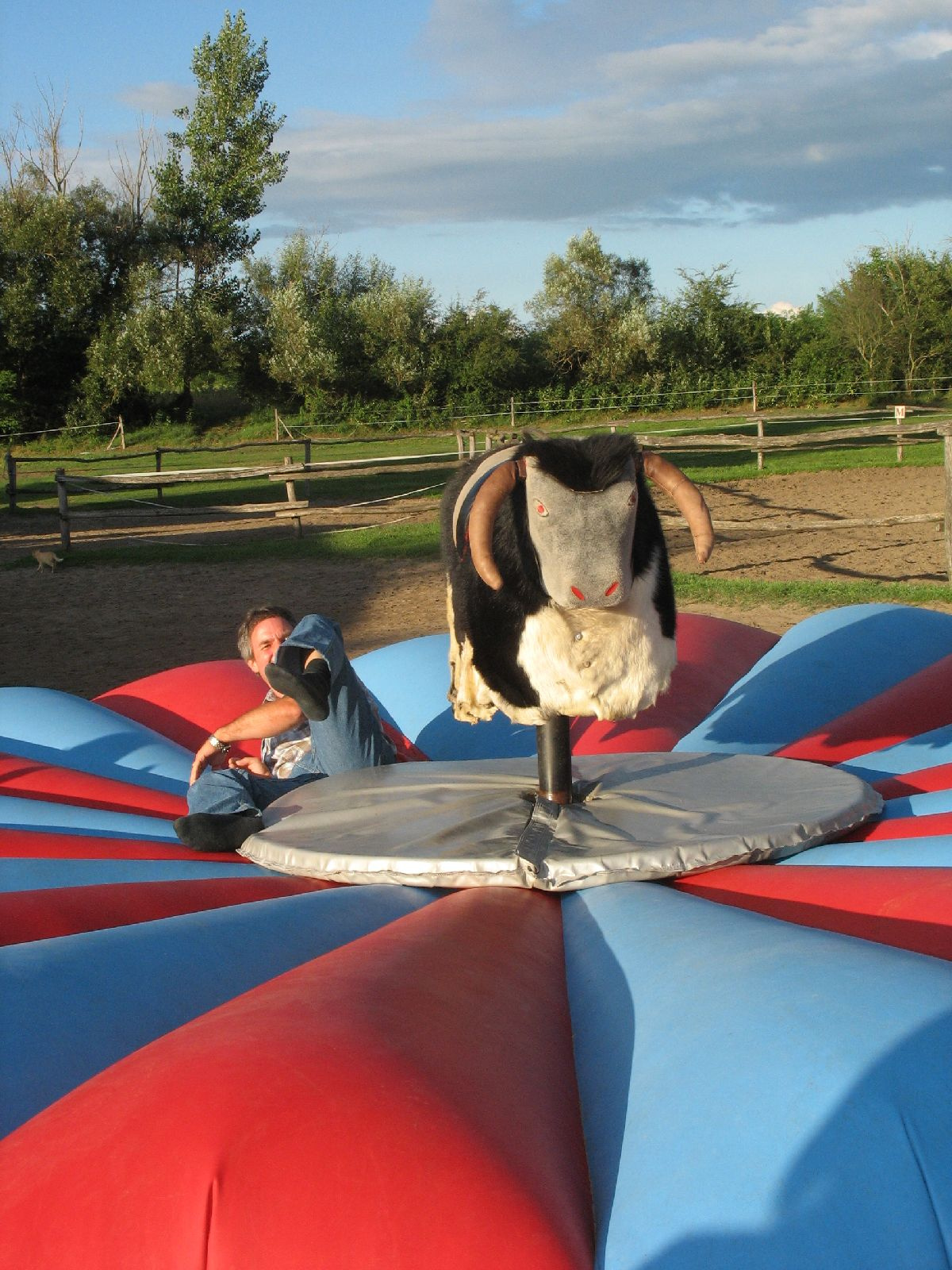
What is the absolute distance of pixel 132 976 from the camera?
2045mm

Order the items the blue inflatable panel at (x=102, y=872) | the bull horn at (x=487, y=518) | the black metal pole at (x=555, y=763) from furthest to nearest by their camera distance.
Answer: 1. the black metal pole at (x=555, y=763)
2. the blue inflatable panel at (x=102, y=872)
3. the bull horn at (x=487, y=518)

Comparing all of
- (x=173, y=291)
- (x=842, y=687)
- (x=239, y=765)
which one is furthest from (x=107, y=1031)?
(x=173, y=291)

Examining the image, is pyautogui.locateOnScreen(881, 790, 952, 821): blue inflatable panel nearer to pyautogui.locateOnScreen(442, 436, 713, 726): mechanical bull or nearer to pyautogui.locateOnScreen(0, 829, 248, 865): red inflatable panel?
pyautogui.locateOnScreen(442, 436, 713, 726): mechanical bull

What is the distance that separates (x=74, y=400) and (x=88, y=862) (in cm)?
2963

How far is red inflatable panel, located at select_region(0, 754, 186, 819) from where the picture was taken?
140 inches

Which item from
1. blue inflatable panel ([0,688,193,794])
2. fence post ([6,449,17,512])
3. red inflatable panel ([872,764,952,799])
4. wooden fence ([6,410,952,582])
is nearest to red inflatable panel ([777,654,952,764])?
red inflatable panel ([872,764,952,799])

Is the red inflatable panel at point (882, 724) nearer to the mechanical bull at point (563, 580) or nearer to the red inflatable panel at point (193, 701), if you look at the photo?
the mechanical bull at point (563, 580)

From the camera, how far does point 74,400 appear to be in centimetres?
2998

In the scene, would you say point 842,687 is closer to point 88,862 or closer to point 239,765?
point 239,765

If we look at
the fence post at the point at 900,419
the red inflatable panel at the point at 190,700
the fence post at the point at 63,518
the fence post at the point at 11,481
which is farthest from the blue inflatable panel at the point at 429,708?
the fence post at the point at 11,481

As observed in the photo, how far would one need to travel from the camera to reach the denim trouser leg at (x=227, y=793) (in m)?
3.14

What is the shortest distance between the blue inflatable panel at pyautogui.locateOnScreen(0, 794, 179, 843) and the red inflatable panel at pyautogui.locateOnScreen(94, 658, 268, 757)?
0.77 metres

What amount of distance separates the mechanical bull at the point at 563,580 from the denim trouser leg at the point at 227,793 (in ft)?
2.40

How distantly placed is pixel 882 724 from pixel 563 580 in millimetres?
1789
